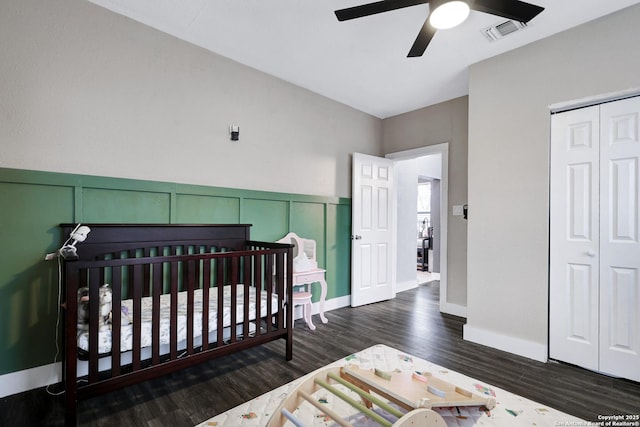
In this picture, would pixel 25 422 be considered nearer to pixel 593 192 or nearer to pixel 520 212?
pixel 520 212

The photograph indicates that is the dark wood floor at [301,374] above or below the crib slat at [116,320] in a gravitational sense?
below

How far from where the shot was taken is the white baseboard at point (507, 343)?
245 cm

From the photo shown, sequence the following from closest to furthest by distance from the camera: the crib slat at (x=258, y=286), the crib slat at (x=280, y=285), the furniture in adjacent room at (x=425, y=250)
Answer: the crib slat at (x=258, y=286)
the crib slat at (x=280, y=285)
the furniture in adjacent room at (x=425, y=250)

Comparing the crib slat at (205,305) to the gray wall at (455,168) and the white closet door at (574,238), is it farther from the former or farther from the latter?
the gray wall at (455,168)

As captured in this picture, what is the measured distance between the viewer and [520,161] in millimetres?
2594

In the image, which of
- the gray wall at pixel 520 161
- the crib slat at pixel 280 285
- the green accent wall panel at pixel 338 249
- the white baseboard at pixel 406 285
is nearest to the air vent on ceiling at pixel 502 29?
the gray wall at pixel 520 161

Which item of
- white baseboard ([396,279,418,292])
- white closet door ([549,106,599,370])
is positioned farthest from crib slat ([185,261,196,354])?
white baseboard ([396,279,418,292])

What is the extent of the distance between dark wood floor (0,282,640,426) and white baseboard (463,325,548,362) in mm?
71

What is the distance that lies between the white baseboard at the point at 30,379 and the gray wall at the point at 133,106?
129 cm

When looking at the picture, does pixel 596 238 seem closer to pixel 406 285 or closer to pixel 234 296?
pixel 234 296

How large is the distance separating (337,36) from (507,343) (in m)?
2.95

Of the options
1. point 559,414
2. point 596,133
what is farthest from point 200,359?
point 596,133

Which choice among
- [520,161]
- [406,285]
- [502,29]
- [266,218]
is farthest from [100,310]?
[406,285]

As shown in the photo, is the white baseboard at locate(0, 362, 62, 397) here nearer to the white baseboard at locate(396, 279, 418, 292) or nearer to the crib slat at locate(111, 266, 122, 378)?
the crib slat at locate(111, 266, 122, 378)
